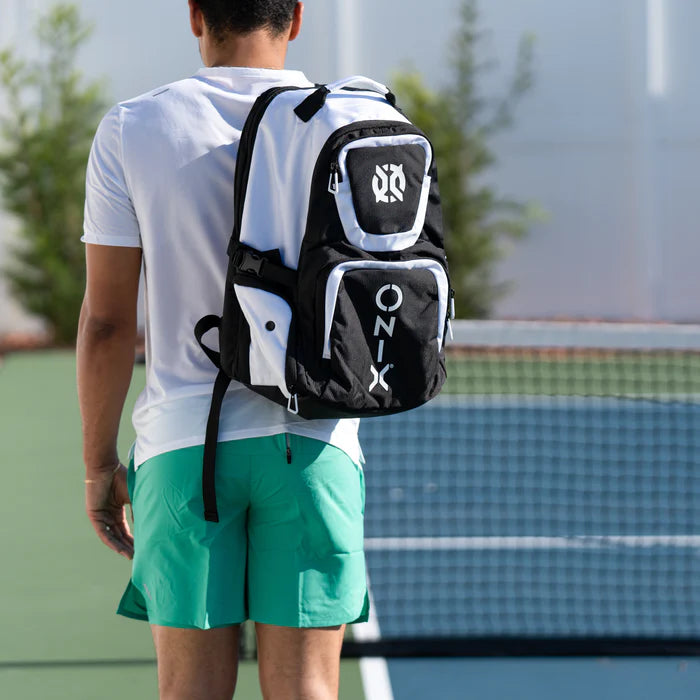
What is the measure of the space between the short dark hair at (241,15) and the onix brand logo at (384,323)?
0.43 metres

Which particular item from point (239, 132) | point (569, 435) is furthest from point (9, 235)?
point (239, 132)

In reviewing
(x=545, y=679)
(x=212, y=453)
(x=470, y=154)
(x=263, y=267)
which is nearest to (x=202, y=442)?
(x=212, y=453)

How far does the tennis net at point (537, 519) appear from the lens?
3516 millimetres

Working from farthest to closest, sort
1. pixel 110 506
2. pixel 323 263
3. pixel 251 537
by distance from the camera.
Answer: pixel 110 506
pixel 251 537
pixel 323 263

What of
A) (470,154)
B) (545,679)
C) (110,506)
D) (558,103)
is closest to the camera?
(110,506)

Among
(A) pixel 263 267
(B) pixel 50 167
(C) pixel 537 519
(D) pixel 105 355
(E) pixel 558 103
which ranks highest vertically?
(A) pixel 263 267

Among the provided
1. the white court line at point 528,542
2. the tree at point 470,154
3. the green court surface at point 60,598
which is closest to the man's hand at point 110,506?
the green court surface at point 60,598

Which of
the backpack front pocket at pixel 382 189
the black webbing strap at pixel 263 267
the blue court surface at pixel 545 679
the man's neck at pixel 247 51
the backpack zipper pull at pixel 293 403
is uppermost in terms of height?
the man's neck at pixel 247 51

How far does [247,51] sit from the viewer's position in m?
1.64

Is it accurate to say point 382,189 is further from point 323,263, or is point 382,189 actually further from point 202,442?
point 202,442

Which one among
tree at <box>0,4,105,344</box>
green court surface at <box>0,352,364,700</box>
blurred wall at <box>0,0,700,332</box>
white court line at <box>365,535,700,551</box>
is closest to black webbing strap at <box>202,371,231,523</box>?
green court surface at <box>0,352,364,700</box>

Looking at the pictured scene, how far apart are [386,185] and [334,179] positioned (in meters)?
0.09

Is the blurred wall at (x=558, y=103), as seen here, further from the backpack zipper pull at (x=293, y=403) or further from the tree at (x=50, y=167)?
the backpack zipper pull at (x=293, y=403)

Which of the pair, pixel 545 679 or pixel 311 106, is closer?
pixel 311 106
